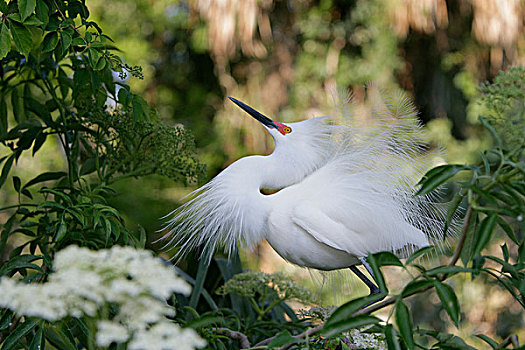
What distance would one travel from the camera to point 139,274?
375 mm

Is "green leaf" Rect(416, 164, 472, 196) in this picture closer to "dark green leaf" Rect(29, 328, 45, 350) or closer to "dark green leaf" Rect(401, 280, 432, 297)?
"dark green leaf" Rect(401, 280, 432, 297)

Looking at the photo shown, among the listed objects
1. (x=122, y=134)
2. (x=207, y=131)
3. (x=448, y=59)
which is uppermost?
(x=448, y=59)

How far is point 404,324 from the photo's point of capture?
47 centimetres

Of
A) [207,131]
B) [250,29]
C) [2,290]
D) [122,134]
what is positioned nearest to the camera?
[2,290]

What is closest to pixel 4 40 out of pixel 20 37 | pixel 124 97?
pixel 20 37

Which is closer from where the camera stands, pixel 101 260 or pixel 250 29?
pixel 101 260

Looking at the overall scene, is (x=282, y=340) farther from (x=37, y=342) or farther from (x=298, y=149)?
(x=298, y=149)

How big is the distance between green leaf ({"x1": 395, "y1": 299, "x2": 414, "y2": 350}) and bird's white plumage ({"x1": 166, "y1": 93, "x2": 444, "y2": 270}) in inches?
19.2

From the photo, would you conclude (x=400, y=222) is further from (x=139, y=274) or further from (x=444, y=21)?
(x=444, y=21)

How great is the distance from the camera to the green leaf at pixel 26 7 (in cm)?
68

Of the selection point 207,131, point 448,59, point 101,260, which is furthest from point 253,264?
point 101,260

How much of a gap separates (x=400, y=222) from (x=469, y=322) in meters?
2.39

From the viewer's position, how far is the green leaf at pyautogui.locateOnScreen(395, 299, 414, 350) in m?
0.47

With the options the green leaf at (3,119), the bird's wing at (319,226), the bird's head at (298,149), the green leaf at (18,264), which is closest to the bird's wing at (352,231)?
the bird's wing at (319,226)
